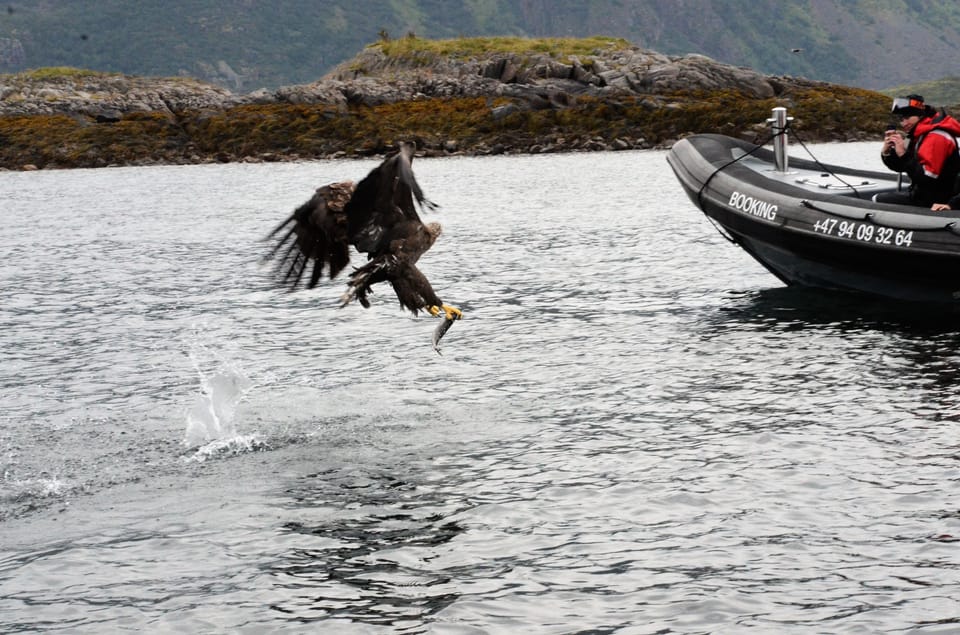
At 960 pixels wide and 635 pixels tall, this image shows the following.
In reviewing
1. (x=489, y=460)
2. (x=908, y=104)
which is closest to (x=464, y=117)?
(x=908, y=104)

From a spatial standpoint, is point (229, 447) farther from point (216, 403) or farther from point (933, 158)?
point (933, 158)

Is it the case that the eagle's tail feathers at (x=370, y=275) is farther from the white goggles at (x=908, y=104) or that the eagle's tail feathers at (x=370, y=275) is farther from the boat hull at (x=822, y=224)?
the white goggles at (x=908, y=104)

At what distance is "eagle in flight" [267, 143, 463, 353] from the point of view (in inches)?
379

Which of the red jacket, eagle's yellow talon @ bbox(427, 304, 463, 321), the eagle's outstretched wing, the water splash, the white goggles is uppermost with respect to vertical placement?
the white goggles

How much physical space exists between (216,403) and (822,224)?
724cm

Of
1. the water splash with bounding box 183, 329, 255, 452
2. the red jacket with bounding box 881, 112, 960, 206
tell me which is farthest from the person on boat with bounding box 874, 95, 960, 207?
the water splash with bounding box 183, 329, 255, 452

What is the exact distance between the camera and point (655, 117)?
58.7 metres

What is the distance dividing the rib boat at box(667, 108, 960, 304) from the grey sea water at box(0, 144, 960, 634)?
48cm

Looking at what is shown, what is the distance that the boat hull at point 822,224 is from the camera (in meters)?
13.2

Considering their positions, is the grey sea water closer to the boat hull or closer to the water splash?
the water splash

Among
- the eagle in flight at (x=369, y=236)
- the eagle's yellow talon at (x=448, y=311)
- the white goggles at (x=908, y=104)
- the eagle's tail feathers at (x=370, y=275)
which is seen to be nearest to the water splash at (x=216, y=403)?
the eagle in flight at (x=369, y=236)

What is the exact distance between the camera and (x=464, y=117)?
202ft

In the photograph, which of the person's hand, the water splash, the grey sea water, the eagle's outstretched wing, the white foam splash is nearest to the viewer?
the grey sea water

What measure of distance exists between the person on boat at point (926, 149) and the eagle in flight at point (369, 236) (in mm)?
6090
